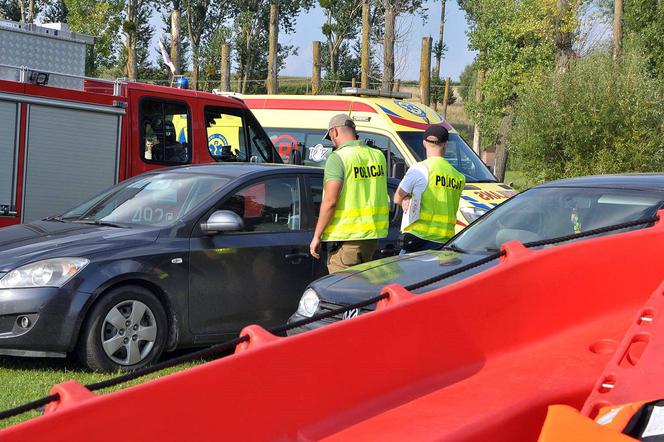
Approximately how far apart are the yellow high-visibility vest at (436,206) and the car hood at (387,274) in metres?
1.21

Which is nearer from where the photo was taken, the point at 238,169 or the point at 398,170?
the point at 238,169

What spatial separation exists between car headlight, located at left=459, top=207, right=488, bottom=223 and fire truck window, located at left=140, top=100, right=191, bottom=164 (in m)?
3.44

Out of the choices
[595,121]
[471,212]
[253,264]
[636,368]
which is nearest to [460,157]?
[471,212]

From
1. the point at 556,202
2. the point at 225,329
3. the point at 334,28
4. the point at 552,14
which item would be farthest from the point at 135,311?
the point at 334,28

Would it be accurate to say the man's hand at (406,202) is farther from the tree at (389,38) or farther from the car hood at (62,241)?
the tree at (389,38)

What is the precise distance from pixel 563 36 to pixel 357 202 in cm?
2148

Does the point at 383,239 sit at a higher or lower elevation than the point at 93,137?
lower

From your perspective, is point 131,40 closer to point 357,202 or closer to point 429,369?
point 357,202

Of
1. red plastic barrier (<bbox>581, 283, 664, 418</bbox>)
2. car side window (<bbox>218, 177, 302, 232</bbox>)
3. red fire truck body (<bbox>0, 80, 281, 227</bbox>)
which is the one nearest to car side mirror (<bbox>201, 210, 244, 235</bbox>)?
car side window (<bbox>218, 177, 302, 232</bbox>)

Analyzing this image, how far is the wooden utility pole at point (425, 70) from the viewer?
24.0 metres

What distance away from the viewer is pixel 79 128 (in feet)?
33.1

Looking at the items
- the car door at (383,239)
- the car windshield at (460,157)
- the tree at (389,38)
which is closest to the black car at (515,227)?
the car door at (383,239)

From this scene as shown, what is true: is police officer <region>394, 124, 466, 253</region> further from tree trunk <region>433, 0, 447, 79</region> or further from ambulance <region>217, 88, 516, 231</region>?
tree trunk <region>433, 0, 447, 79</region>

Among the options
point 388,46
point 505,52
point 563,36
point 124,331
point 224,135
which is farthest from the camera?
point 505,52
